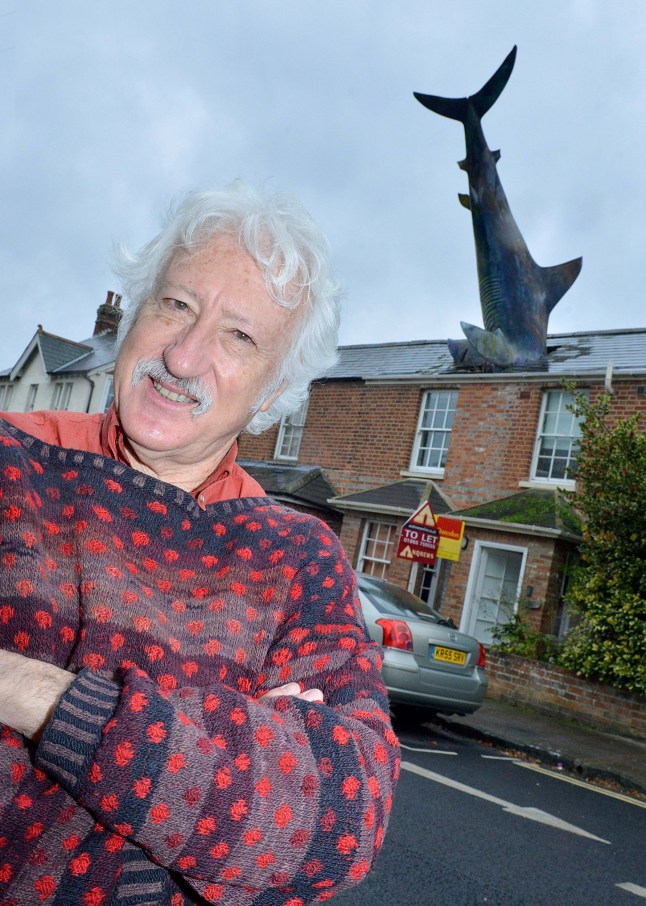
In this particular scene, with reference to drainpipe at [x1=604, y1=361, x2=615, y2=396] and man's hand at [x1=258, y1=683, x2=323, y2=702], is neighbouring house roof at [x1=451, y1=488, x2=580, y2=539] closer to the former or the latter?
drainpipe at [x1=604, y1=361, x2=615, y2=396]

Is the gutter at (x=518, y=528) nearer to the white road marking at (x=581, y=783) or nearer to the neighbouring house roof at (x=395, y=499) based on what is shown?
the neighbouring house roof at (x=395, y=499)

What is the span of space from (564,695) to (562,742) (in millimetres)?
2426

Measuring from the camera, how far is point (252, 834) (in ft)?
3.32

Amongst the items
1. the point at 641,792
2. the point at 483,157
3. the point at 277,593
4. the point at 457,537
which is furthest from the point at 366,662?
the point at 483,157

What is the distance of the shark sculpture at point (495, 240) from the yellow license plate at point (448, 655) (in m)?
11.6

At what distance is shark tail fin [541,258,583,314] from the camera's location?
20297 mm

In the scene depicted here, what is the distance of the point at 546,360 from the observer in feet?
53.7

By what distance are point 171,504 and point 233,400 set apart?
30cm

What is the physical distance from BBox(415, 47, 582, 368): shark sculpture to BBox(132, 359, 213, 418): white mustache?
18.1 meters

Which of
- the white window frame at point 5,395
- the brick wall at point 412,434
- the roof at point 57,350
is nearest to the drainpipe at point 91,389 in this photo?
the roof at point 57,350

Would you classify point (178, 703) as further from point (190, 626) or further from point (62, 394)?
point (62, 394)

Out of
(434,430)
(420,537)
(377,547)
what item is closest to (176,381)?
(420,537)

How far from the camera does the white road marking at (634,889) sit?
444 cm

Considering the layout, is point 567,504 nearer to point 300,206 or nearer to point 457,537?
point 457,537
